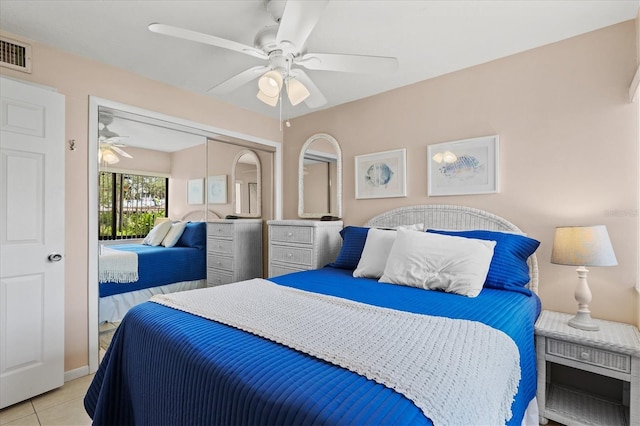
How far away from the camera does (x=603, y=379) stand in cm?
204

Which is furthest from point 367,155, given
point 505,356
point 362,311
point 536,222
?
point 505,356

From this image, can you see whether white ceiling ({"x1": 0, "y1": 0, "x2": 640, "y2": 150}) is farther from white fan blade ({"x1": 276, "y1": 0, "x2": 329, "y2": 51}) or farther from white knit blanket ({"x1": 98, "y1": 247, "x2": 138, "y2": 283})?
white knit blanket ({"x1": 98, "y1": 247, "x2": 138, "y2": 283})

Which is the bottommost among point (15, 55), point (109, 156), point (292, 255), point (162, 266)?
point (162, 266)

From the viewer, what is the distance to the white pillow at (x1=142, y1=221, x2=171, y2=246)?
10.0ft

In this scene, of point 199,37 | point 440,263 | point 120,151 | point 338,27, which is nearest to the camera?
point 199,37

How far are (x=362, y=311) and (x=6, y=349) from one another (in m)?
2.23

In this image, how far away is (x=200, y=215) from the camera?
11.6 feet

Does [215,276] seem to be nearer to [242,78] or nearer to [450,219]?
[242,78]

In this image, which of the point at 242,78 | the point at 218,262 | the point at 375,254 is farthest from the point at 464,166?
the point at 218,262

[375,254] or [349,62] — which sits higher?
[349,62]

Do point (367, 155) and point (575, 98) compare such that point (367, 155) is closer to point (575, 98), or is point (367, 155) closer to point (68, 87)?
point (575, 98)

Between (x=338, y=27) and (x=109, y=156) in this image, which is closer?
(x=338, y=27)

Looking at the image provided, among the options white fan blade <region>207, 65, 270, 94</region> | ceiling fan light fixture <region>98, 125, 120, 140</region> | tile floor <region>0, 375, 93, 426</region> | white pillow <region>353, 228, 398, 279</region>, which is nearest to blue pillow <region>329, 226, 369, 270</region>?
white pillow <region>353, 228, 398, 279</region>

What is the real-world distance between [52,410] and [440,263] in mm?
2540
